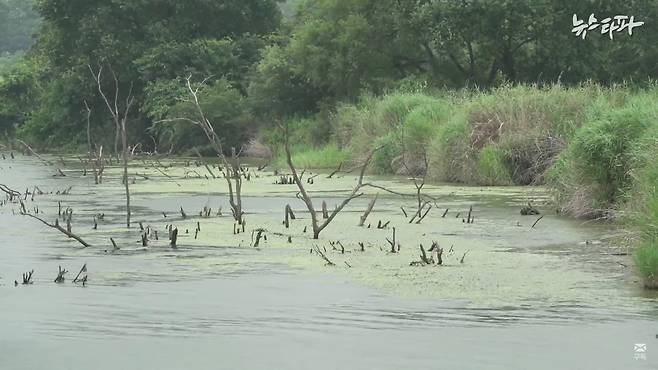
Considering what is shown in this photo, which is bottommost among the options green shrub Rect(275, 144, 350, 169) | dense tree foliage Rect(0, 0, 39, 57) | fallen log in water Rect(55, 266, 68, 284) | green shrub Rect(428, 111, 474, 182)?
fallen log in water Rect(55, 266, 68, 284)

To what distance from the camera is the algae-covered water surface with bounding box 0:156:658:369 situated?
9633 mm

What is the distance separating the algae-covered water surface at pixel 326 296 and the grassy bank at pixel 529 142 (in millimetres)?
611

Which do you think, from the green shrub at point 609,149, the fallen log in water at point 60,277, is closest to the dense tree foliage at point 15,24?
the green shrub at point 609,149

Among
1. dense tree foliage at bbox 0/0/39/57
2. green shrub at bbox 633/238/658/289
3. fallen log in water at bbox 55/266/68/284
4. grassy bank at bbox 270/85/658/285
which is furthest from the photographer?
dense tree foliage at bbox 0/0/39/57

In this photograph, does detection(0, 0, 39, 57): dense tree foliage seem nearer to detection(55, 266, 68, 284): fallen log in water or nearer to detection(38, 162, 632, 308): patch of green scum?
detection(38, 162, 632, 308): patch of green scum

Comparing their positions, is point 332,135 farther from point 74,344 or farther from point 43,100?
point 74,344

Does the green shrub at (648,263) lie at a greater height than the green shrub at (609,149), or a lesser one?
lesser

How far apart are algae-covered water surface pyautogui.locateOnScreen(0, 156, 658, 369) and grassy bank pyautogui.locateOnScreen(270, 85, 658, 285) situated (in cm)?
61

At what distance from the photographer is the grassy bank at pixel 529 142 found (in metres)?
17.2

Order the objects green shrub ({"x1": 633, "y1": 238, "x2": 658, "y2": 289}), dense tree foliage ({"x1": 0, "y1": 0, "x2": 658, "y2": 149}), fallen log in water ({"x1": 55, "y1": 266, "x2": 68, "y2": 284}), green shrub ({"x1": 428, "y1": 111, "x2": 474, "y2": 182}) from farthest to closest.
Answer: dense tree foliage ({"x1": 0, "y1": 0, "x2": 658, "y2": 149}) < green shrub ({"x1": 428, "y1": 111, "x2": 474, "y2": 182}) < fallen log in water ({"x1": 55, "y1": 266, "x2": 68, "y2": 284}) < green shrub ({"x1": 633, "y1": 238, "x2": 658, "y2": 289})

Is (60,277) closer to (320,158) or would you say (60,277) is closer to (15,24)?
(320,158)

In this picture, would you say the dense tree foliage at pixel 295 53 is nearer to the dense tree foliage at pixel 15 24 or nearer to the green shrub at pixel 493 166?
the green shrub at pixel 493 166

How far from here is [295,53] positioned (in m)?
42.9

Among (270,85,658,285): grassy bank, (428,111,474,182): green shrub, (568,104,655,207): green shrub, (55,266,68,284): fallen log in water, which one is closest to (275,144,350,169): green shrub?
(270,85,658,285): grassy bank
